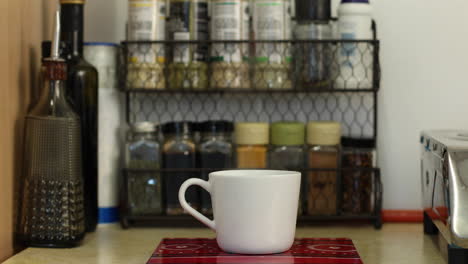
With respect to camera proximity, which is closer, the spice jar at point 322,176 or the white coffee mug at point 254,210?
the white coffee mug at point 254,210

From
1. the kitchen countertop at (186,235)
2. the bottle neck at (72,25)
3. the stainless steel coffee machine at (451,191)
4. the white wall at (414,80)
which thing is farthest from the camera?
the white wall at (414,80)

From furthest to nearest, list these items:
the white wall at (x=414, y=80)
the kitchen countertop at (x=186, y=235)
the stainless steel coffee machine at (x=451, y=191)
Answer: the white wall at (x=414, y=80), the kitchen countertop at (x=186, y=235), the stainless steel coffee machine at (x=451, y=191)

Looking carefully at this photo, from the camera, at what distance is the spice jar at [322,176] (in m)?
1.07

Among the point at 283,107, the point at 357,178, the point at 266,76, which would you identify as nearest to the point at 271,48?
the point at 266,76

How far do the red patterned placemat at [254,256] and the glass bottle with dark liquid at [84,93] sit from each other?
0.26 m

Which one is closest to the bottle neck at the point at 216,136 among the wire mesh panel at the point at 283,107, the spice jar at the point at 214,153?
the spice jar at the point at 214,153

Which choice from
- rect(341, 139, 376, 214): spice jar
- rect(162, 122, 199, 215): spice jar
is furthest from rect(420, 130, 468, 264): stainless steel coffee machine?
rect(162, 122, 199, 215): spice jar

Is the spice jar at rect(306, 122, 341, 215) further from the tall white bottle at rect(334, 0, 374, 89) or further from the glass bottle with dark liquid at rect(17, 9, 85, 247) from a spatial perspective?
the glass bottle with dark liquid at rect(17, 9, 85, 247)

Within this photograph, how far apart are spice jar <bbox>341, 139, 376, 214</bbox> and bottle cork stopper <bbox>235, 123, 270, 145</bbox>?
0.44 feet

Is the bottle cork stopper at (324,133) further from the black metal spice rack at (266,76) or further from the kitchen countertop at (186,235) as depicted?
the kitchen countertop at (186,235)

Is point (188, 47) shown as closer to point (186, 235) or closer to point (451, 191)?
point (186, 235)

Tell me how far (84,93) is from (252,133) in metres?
0.27

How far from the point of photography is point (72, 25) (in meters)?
1.03

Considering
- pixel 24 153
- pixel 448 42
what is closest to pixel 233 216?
pixel 24 153
